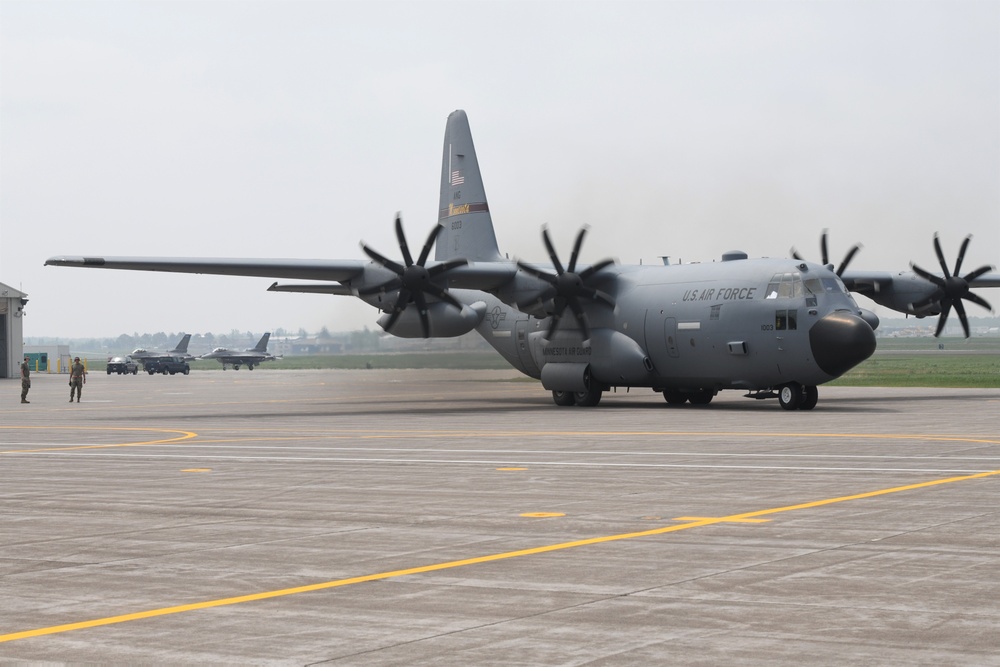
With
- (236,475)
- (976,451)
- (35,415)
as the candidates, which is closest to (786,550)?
(236,475)

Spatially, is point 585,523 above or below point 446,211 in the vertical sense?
below

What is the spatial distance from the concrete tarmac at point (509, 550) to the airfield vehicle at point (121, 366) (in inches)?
3632

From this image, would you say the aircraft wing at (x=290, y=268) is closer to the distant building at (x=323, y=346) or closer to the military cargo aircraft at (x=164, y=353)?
the distant building at (x=323, y=346)

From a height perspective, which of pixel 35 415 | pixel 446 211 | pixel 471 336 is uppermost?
pixel 446 211

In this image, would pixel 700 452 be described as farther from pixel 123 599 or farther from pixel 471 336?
pixel 471 336

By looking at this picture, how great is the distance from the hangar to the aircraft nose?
7032cm

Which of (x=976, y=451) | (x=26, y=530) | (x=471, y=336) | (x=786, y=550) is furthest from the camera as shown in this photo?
(x=471, y=336)

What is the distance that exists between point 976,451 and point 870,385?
38.3m

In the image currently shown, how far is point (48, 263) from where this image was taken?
36.2 meters

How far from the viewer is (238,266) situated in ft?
124

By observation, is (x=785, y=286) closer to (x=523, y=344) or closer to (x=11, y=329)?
(x=523, y=344)

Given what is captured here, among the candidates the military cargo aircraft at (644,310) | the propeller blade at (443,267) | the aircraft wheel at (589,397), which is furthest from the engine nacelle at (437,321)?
the aircraft wheel at (589,397)

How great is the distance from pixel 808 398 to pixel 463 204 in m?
17.7

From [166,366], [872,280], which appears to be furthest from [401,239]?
[166,366]
